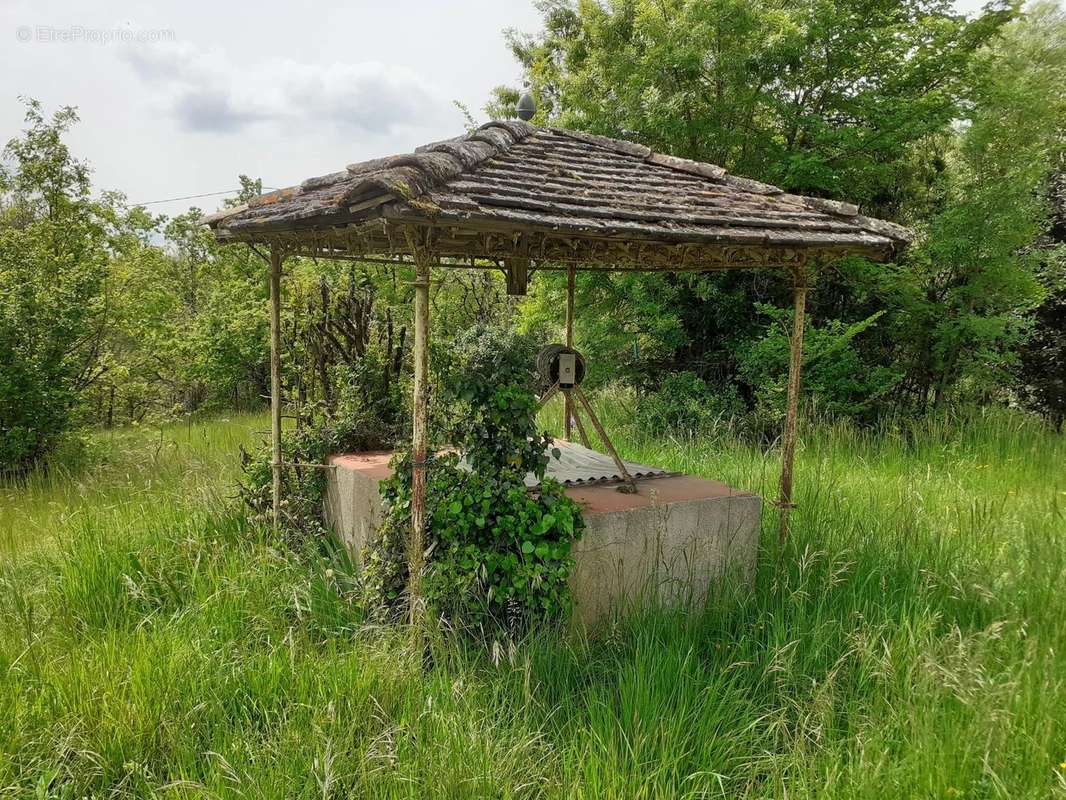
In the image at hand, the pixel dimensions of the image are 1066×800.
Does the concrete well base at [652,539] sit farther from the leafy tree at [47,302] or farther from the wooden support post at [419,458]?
the leafy tree at [47,302]

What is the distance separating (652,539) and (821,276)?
8091 mm

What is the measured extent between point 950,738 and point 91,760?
13.7 feet

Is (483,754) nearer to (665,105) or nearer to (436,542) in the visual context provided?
(436,542)

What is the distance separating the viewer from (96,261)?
11492mm

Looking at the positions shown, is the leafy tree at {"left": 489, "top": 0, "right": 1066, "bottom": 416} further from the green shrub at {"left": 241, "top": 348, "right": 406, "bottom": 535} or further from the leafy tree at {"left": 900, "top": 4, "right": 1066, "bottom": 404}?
the green shrub at {"left": 241, "top": 348, "right": 406, "bottom": 535}

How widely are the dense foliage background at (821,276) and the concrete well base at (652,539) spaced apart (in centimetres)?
391

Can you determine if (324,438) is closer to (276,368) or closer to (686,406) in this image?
(276,368)

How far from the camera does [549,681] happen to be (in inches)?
156

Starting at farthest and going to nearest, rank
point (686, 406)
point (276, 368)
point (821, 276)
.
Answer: point (821, 276) < point (686, 406) < point (276, 368)

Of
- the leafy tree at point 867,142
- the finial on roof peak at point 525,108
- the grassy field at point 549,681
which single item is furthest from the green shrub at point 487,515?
the leafy tree at point 867,142

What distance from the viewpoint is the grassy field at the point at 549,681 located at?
10.4 ft

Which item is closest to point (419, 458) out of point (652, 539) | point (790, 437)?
point (652, 539)

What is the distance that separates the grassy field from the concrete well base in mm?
248

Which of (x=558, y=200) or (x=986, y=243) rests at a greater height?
(x=986, y=243)
